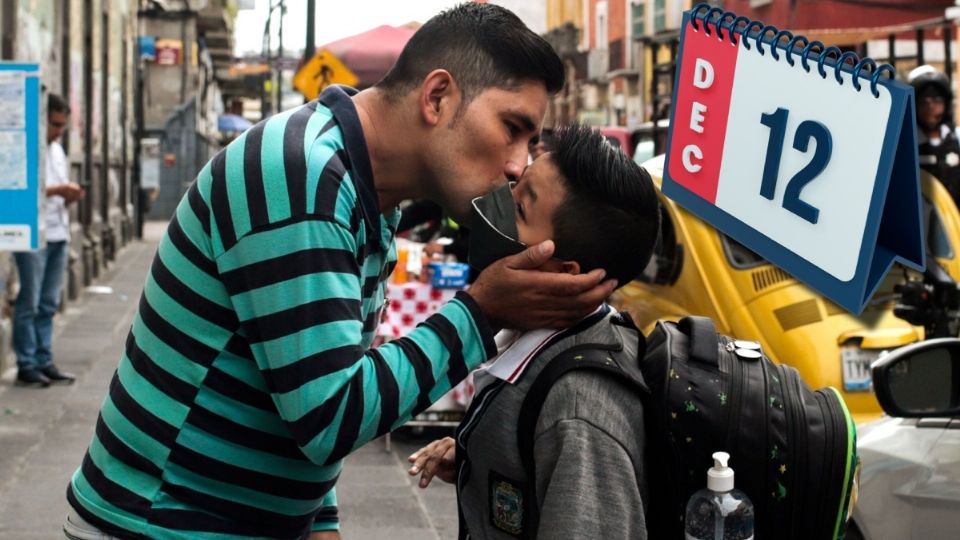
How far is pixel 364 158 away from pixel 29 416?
7.44 meters

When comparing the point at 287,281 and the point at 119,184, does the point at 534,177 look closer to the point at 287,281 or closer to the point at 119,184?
the point at 287,281

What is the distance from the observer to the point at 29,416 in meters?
9.16

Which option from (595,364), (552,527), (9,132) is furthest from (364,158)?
(9,132)

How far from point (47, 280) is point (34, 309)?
0.42 meters

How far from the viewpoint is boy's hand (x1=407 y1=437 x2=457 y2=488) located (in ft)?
8.39

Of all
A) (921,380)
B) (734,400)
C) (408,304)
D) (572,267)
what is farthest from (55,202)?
(734,400)

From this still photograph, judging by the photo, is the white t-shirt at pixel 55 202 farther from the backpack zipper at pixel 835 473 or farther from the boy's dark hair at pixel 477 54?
the backpack zipper at pixel 835 473

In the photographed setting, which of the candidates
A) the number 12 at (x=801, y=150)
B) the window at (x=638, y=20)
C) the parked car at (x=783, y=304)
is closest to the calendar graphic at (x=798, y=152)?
the number 12 at (x=801, y=150)

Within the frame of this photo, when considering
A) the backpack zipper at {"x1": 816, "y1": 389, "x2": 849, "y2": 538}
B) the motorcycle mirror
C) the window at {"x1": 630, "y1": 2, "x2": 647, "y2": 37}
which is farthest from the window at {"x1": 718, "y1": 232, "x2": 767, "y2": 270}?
the window at {"x1": 630, "y1": 2, "x2": 647, "y2": 37}

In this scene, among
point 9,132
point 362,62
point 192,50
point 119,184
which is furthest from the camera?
point 192,50

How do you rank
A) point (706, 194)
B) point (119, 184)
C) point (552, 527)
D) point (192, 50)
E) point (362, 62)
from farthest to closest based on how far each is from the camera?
1. point (192, 50)
2. point (119, 184)
3. point (362, 62)
4. point (706, 194)
5. point (552, 527)

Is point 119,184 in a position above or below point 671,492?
below

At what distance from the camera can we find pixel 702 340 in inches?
84.0

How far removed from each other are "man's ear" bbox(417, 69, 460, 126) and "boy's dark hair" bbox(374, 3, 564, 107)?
0.06 feet
